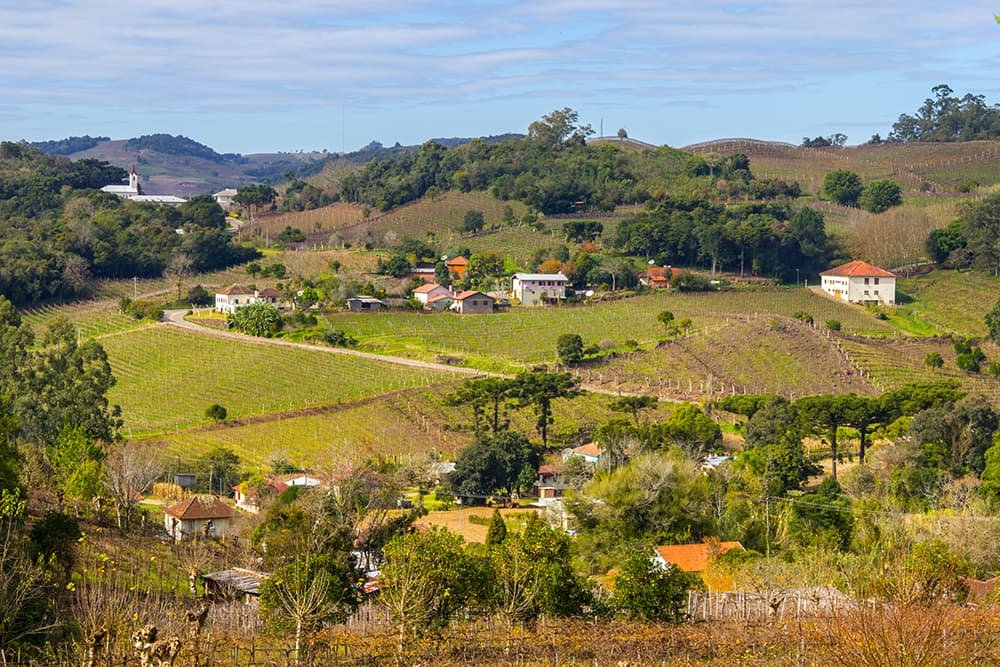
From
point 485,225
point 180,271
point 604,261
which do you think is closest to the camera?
point 604,261

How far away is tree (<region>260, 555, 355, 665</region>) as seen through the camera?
19.7m

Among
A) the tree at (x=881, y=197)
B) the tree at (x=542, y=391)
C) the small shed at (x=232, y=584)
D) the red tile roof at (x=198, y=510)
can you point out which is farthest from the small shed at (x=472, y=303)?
the small shed at (x=232, y=584)

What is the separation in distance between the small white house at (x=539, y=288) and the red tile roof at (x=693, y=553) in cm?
3426

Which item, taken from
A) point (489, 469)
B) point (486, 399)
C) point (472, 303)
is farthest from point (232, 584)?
point (472, 303)

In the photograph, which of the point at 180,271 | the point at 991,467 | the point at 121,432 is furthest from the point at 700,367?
the point at 180,271

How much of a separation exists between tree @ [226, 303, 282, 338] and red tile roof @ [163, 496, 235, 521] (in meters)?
23.6

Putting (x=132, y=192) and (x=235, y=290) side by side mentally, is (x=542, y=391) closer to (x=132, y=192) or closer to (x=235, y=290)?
(x=235, y=290)

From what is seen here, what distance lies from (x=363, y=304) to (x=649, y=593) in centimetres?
3927

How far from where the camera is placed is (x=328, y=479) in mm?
34812

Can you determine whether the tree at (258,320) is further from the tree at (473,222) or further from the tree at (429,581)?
the tree at (429,581)

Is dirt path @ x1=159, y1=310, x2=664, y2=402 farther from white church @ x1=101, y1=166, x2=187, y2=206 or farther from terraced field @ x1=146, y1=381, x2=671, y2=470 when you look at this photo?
white church @ x1=101, y1=166, x2=187, y2=206

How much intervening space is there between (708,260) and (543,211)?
15.0m

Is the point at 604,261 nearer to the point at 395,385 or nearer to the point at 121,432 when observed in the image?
the point at 395,385

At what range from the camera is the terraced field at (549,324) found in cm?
5338
